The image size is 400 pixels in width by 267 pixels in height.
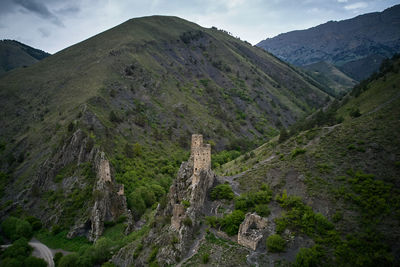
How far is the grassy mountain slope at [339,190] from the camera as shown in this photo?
1022 inches

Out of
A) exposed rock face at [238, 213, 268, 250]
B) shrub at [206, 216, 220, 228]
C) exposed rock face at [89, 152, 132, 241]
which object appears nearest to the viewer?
exposed rock face at [238, 213, 268, 250]

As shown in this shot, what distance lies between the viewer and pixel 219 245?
30.2 m

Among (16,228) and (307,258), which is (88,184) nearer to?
(16,228)

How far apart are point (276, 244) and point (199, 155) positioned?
16018mm

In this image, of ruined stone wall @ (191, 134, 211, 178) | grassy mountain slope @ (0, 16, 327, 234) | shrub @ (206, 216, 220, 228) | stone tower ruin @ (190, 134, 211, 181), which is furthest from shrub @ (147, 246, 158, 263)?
grassy mountain slope @ (0, 16, 327, 234)

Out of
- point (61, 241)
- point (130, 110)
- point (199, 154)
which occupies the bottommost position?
point (61, 241)

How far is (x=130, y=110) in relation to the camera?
277 feet

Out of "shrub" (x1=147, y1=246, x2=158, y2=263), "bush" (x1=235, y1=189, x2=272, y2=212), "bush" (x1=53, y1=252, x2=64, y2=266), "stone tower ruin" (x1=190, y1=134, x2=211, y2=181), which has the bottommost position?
"bush" (x1=53, y1=252, x2=64, y2=266)

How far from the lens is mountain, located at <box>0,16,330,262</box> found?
5331 cm

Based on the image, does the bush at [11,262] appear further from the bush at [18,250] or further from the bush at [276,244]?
the bush at [276,244]

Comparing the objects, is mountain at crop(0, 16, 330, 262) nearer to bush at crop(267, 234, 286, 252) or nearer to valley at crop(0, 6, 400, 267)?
valley at crop(0, 6, 400, 267)

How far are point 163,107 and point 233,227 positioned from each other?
7236 centimetres

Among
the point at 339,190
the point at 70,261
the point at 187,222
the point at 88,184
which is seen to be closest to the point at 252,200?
the point at 187,222

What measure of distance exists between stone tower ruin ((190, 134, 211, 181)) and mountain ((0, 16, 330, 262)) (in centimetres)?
1254
